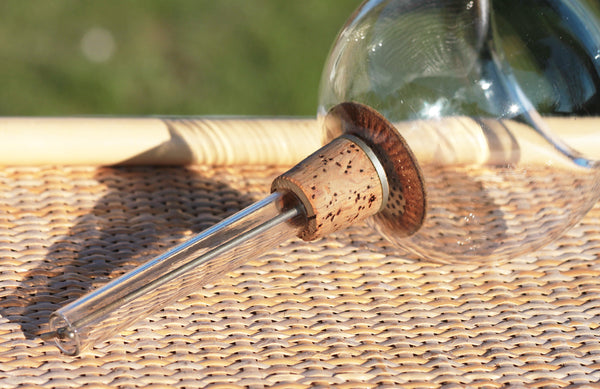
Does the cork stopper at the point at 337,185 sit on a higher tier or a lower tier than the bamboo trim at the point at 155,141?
lower

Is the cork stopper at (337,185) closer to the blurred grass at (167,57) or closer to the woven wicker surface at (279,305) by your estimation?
the woven wicker surface at (279,305)

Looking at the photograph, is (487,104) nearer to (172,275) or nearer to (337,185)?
(337,185)

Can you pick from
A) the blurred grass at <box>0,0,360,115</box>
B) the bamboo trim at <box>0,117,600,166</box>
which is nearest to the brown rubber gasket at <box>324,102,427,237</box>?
the bamboo trim at <box>0,117,600,166</box>

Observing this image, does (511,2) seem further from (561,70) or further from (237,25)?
(237,25)

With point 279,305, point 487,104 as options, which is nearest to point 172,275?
point 279,305

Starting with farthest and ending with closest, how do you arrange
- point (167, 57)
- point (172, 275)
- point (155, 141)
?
point (167, 57), point (155, 141), point (172, 275)

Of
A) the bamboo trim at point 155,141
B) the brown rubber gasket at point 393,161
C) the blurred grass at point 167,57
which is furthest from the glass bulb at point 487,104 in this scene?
the blurred grass at point 167,57

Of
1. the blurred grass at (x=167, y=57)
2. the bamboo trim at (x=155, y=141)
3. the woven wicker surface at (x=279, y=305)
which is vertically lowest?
the woven wicker surface at (x=279, y=305)

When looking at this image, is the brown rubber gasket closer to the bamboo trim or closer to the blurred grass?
the bamboo trim
